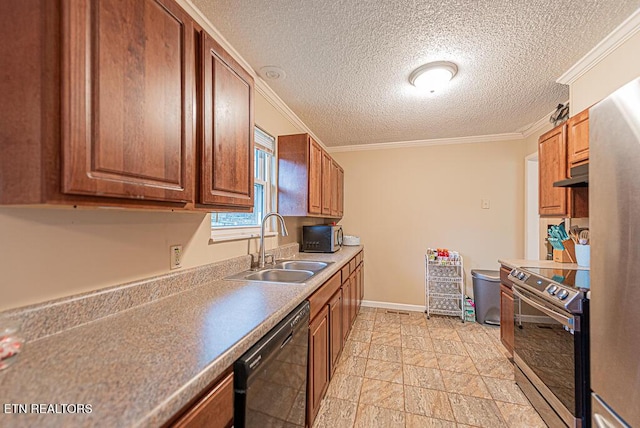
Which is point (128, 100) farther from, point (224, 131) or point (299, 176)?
point (299, 176)

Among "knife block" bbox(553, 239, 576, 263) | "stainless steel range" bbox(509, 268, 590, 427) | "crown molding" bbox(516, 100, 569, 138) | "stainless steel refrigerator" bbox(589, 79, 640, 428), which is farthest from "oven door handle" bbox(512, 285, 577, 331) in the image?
"crown molding" bbox(516, 100, 569, 138)

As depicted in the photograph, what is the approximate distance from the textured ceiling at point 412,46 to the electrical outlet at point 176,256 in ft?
4.28

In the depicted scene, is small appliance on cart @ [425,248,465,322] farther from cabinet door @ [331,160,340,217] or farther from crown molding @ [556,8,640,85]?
crown molding @ [556,8,640,85]

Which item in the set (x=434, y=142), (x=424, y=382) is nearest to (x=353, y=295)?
(x=424, y=382)

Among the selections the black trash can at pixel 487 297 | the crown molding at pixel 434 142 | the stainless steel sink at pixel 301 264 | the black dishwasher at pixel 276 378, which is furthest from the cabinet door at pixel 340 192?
the black dishwasher at pixel 276 378

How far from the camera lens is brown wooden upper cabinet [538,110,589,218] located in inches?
73.9

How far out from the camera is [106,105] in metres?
0.73

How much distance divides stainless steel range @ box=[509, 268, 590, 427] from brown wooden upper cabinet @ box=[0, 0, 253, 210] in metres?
1.91

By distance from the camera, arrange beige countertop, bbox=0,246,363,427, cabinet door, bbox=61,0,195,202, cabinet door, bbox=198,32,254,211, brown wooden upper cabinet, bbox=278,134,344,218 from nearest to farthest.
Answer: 1. beige countertop, bbox=0,246,363,427
2. cabinet door, bbox=61,0,195,202
3. cabinet door, bbox=198,32,254,211
4. brown wooden upper cabinet, bbox=278,134,344,218

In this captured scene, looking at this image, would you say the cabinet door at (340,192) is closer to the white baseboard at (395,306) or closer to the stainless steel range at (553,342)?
the white baseboard at (395,306)

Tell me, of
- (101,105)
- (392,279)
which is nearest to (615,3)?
(101,105)

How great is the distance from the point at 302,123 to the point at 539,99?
234 cm

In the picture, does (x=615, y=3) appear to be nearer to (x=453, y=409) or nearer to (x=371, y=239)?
(x=453, y=409)

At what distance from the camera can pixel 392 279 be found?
12.6ft
